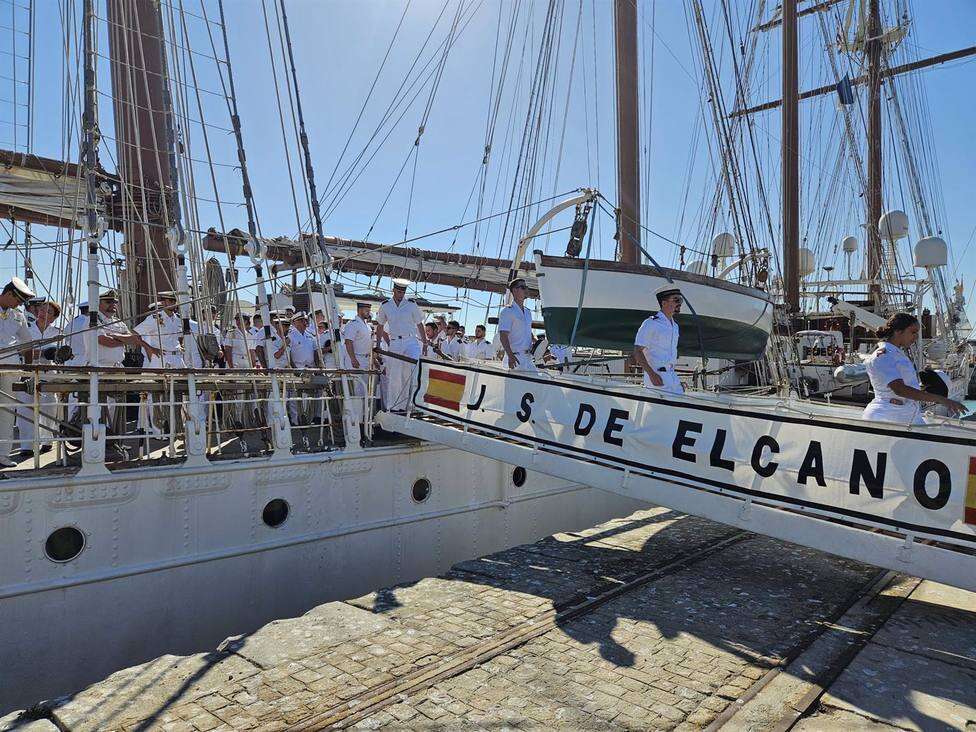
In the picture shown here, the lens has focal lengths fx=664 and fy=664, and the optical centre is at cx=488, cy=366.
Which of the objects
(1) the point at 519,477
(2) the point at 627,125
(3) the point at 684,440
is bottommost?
(1) the point at 519,477

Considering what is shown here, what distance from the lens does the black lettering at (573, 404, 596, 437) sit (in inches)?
215

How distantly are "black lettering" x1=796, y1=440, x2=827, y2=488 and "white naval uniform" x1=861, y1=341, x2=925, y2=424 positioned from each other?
68cm

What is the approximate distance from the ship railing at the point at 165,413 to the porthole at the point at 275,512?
0.47m

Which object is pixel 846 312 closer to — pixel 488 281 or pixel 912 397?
pixel 488 281

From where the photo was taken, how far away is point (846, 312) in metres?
22.5

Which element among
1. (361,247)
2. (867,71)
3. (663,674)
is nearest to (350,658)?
(663,674)

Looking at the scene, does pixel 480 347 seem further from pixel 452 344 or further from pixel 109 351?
pixel 109 351

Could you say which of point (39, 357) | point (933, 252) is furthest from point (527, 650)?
point (933, 252)

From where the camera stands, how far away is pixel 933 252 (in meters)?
23.3

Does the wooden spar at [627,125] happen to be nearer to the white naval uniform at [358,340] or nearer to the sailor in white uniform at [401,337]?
the sailor in white uniform at [401,337]

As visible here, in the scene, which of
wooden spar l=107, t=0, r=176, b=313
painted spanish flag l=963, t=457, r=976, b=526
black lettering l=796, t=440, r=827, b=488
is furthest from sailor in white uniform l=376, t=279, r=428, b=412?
painted spanish flag l=963, t=457, r=976, b=526

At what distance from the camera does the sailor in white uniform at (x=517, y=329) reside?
707 centimetres

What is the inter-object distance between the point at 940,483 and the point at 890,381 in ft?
3.50

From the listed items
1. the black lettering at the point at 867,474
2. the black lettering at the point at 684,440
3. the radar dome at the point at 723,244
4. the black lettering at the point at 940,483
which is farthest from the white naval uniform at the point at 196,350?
the radar dome at the point at 723,244
